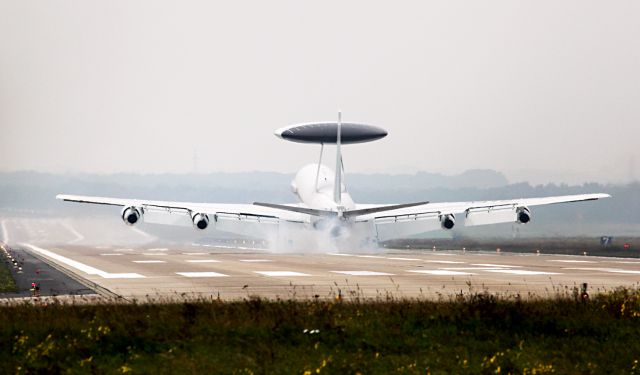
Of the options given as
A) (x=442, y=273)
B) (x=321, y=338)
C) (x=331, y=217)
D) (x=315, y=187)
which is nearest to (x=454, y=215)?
(x=331, y=217)

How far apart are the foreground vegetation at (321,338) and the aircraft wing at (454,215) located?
55421 mm

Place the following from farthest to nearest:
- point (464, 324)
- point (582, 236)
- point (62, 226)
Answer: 1. point (62, 226)
2. point (582, 236)
3. point (464, 324)

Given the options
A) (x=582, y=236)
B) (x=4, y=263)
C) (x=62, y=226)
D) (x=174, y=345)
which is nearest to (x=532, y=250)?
(x=582, y=236)

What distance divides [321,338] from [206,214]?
62089 mm

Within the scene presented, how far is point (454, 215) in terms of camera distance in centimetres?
8381

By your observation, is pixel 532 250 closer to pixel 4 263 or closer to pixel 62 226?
pixel 4 263

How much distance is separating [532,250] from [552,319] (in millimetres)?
60945

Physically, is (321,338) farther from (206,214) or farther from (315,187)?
(315,187)

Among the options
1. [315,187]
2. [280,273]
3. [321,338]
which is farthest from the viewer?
[315,187]

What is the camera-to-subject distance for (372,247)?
83.3 meters

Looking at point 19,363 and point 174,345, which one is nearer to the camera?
point 19,363

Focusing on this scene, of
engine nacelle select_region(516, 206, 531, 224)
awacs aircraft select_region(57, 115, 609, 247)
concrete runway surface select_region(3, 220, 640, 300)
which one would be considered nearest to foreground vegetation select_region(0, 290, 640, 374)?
concrete runway surface select_region(3, 220, 640, 300)

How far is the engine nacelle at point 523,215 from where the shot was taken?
75.4 meters

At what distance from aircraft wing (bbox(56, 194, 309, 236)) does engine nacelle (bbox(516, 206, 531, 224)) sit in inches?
781
